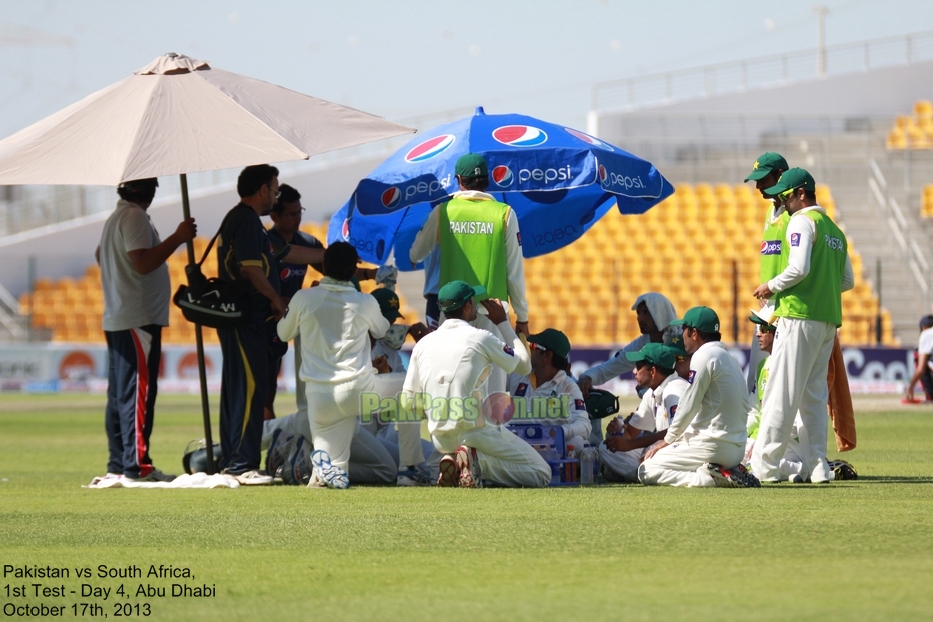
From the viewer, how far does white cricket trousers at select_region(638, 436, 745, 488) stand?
25.4 feet

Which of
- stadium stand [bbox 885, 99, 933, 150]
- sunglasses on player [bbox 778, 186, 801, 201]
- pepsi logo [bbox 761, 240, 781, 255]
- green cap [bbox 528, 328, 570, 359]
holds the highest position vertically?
stadium stand [bbox 885, 99, 933, 150]

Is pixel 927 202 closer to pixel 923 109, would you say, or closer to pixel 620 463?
pixel 923 109

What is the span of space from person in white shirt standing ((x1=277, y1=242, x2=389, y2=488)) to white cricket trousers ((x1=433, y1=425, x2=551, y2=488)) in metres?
0.61

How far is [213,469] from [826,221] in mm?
4424

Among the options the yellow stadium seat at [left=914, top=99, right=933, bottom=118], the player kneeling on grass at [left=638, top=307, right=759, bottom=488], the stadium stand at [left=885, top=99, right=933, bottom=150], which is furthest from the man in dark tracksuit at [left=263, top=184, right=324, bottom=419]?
the yellow stadium seat at [left=914, top=99, right=933, bottom=118]

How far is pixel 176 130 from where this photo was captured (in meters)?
7.64

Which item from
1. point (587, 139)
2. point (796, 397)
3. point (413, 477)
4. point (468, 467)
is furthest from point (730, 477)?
point (587, 139)

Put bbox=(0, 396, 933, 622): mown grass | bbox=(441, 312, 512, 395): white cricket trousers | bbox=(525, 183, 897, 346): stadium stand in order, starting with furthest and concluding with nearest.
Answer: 1. bbox=(525, 183, 897, 346): stadium stand
2. bbox=(441, 312, 512, 395): white cricket trousers
3. bbox=(0, 396, 933, 622): mown grass

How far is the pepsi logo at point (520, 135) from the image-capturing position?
30.1 feet

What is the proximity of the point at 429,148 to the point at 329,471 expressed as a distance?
2.61 metres

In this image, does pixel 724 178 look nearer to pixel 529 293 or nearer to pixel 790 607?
pixel 529 293

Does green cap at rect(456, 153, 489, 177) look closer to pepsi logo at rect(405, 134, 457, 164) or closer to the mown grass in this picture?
pepsi logo at rect(405, 134, 457, 164)

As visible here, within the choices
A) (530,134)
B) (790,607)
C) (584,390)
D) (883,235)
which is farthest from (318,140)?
(883,235)

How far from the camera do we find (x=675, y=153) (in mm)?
32281
